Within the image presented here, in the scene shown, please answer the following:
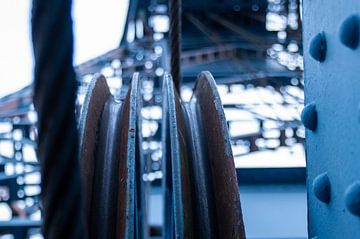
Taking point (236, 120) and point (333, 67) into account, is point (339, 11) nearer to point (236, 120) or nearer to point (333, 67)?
point (333, 67)

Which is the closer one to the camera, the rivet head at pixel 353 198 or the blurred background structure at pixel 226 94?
the rivet head at pixel 353 198

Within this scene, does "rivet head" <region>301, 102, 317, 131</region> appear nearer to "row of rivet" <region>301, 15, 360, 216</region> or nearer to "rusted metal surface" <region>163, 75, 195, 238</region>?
"row of rivet" <region>301, 15, 360, 216</region>

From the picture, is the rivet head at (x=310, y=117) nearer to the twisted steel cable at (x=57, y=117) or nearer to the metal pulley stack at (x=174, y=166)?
the metal pulley stack at (x=174, y=166)

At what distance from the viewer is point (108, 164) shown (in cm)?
120

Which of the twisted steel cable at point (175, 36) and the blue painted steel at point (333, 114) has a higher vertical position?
the twisted steel cable at point (175, 36)

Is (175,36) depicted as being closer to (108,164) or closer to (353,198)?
(108,164)

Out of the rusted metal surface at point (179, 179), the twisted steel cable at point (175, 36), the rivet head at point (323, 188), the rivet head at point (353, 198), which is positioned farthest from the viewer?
the twisted steel cable at point (175, 36)

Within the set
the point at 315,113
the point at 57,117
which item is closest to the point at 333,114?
the point at 315,113

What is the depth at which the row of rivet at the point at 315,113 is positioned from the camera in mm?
744

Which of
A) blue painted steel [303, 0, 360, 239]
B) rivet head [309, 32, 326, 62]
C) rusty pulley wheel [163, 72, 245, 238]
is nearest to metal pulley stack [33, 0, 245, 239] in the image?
rusty pulley wheel [163, 72, 245, 238]

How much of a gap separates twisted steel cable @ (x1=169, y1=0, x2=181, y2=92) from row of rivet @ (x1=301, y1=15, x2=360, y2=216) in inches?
26.5

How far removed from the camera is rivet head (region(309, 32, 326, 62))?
890 mm

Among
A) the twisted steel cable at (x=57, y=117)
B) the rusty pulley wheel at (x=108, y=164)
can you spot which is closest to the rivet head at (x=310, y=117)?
the rusty pulley wheel at (x=108, y=164)

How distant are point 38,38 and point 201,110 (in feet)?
2.87
